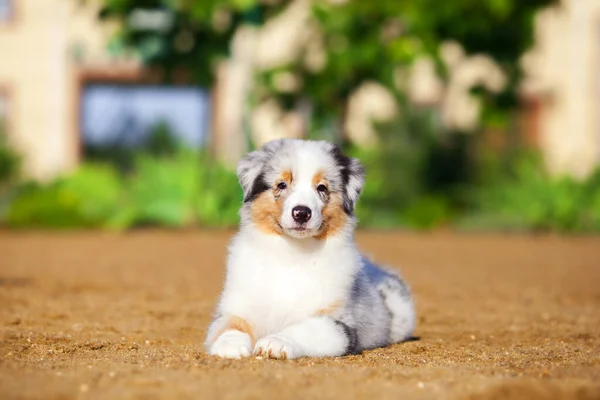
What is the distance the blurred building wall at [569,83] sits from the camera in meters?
25.2

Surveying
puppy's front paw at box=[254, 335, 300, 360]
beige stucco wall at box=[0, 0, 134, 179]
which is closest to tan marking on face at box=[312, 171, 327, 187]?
puppy's front paw at box=[254, 335, 300, 360]

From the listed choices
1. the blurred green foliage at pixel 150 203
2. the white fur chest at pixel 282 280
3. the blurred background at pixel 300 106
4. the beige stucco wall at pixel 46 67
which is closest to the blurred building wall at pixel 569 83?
the blurred background at pixel 300 106

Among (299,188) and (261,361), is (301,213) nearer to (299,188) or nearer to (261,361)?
(299,188)

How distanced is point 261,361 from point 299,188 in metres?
1.06

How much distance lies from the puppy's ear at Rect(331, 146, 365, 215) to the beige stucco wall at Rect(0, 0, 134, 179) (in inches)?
759

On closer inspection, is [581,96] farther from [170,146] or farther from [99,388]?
[99,388]

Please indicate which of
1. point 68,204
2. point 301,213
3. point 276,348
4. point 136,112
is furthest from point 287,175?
point 136,112

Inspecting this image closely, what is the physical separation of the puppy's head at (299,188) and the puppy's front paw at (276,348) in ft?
2.08

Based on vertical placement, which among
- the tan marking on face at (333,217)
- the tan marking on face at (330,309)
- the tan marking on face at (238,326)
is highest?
the tan marking on face at (333,217)

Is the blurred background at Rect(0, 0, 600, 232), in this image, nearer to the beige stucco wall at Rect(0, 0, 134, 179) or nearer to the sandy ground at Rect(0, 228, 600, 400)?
the beige stucco wall at Rect(0, 0, 134, 179)

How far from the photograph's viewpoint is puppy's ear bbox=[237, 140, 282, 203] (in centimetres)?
616

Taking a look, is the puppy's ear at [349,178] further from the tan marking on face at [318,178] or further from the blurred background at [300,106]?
the blurred background at [300,106]

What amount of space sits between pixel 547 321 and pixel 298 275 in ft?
9.60

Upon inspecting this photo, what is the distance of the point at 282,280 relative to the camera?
5.99 meters
